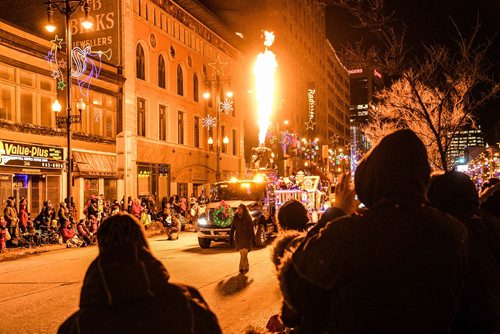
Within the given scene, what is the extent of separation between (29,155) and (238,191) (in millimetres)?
10734

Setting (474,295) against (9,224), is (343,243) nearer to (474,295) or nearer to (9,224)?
(474,295)

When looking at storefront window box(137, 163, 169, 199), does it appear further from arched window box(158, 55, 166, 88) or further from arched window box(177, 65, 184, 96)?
arched window box(177, 65, 184, 96)

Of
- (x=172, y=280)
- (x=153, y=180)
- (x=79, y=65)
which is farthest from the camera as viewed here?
(x=153, y=180)

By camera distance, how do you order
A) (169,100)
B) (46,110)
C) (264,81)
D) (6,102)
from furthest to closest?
(264,81) < (169,100) < (46,110) < (6,102)

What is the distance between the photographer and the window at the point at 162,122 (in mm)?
36384

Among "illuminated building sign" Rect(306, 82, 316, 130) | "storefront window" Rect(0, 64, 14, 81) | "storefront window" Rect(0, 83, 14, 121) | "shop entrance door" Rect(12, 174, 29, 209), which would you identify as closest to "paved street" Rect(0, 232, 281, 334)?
"shop entrance door" Rect(12, 174, 29, 209)

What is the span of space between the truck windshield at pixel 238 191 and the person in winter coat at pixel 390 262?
1691 centimetres

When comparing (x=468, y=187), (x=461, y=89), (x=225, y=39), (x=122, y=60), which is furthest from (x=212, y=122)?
(x=468, y=187)

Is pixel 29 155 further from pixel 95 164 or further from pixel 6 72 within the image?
pixel 95 164

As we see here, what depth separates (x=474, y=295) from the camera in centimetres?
276

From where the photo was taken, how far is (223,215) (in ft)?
58.6

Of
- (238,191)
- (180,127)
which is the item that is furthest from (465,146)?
(238,191)

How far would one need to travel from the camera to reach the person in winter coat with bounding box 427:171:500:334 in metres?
2.75

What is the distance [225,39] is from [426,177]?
150 feet
